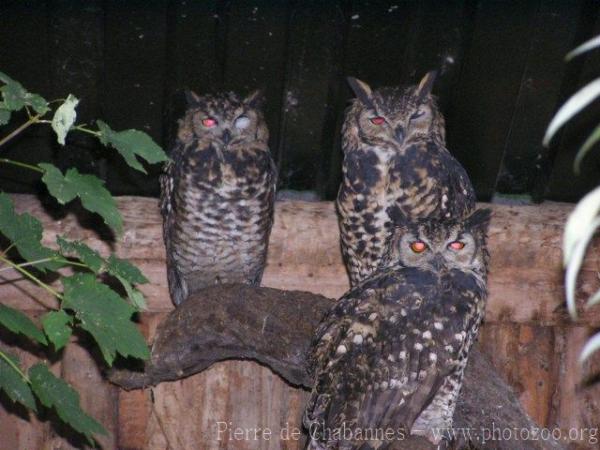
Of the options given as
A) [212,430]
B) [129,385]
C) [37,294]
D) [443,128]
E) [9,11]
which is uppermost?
[9,11]

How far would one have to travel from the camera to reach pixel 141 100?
3.45m

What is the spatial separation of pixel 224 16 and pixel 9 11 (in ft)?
2.43

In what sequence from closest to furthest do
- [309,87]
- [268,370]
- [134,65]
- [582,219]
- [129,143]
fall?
1. [582,219]
2. [129,143]
3. [134,65]
4. [309,87]
5. [268,370]

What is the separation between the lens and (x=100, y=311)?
1.92 meters

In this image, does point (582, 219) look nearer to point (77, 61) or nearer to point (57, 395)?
point (57, 395)

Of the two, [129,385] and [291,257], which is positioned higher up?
[291,257]

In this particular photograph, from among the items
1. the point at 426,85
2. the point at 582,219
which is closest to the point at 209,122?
the point at 426,85

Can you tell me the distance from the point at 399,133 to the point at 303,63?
556mm

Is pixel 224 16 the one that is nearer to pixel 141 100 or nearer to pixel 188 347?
pixel 141 100

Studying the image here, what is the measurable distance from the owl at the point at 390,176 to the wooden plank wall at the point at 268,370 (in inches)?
9.6

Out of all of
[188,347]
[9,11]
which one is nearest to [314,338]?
[188,347]

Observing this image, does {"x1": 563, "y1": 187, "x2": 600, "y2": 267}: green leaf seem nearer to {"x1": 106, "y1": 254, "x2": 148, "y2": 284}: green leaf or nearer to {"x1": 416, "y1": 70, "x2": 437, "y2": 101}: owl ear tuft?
{"x1": 106, "y1": 254, "x2": 148, "y2": 284}: green leaf

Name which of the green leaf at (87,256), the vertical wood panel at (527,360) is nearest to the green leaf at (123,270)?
the green leaf at (87,256)

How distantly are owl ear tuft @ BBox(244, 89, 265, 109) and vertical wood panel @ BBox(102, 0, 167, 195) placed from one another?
0.35 m
